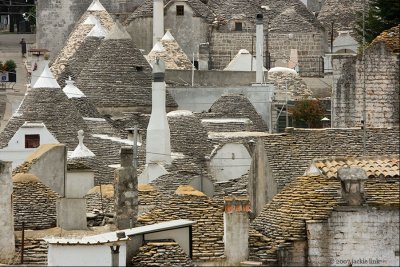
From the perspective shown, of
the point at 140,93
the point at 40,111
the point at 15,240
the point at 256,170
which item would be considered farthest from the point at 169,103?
the point at 15,240

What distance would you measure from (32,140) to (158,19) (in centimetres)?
2616

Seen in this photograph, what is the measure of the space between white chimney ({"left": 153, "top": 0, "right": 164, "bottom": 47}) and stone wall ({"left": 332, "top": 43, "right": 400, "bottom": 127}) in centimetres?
3639

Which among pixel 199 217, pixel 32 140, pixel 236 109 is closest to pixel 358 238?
pixel 199 217

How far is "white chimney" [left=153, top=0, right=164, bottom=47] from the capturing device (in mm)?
78312

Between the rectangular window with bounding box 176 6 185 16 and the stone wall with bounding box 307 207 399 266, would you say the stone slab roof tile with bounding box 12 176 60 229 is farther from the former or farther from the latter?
the rectangular window with bounding box 176 6 185 16

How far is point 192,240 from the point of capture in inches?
1335

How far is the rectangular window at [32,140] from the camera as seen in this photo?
52.5 metres

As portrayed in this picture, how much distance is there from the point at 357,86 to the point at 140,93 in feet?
82.2

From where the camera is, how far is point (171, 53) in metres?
75.4

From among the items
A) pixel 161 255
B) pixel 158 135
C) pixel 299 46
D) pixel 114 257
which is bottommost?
pixel 114 257

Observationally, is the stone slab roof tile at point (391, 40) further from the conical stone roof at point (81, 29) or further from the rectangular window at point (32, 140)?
the conical stone roof at point (81, 29)

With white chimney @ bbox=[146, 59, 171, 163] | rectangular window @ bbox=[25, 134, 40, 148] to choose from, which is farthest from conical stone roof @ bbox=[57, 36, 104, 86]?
rectangular window @ bbox=[25, 134, 40, 148]

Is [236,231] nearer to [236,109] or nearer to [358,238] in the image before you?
[358,238]

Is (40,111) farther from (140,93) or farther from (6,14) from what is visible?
(6,14)
